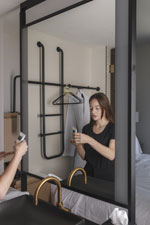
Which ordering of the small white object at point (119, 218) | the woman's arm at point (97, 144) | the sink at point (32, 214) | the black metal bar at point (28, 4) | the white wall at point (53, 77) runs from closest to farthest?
the small white object at point (119, 218) → the sink at point (32, 214) → the woman's arm at point (97, 144) → the white wall at point (53, 77) → the black metal bar at point (28, 4)

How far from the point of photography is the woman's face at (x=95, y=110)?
1255 millimetres

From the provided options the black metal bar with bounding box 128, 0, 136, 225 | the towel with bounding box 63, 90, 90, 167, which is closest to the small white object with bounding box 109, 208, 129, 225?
the black metal bar with bounding box 128, 0, 136, 225

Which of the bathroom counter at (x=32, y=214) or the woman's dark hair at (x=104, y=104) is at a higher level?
the woman's dark hair at (x=104, y=104)

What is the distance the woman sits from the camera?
1.19 meters

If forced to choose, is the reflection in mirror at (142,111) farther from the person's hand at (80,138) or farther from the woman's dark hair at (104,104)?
the person's hand at (80,138)

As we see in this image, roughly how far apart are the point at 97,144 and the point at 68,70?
51 centimetres

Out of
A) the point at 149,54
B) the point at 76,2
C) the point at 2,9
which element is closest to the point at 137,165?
the point at 149,54

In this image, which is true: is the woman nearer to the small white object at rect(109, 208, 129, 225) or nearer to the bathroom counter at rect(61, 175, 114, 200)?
the bathroom counter at rect(61, 175, 114, 200)

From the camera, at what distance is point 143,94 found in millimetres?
1000

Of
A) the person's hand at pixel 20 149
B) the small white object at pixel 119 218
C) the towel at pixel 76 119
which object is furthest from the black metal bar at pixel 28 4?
the small white object at pixel 119 218

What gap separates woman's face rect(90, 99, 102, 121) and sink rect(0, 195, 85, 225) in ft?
1.71

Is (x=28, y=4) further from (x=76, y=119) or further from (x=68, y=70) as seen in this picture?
(x=76, y=119)

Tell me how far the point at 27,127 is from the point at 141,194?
0.95m

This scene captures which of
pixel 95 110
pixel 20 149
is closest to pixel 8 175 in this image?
pixel 20 149
